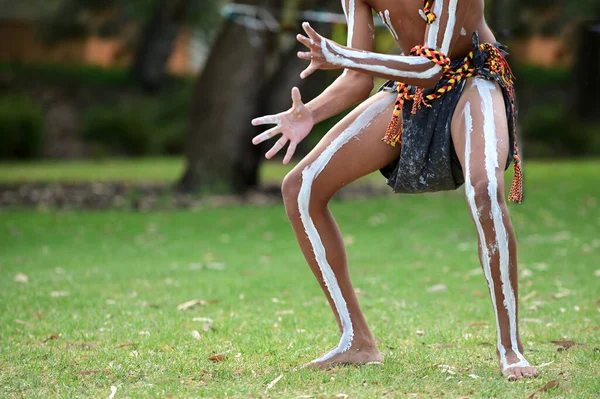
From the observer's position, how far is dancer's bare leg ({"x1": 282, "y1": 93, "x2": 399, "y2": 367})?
4586mm

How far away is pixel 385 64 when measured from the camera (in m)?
4.24

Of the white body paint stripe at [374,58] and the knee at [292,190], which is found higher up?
the white body paint stripe at [374,58]

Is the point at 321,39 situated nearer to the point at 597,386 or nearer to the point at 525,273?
the point at 597,386

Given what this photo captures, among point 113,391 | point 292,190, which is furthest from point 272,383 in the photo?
point 292,190

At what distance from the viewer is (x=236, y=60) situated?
565 inches

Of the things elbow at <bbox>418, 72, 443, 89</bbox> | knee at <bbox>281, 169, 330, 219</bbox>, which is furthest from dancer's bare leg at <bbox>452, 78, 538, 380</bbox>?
knee at <bbox>281, 169, 330, 219</bbox>

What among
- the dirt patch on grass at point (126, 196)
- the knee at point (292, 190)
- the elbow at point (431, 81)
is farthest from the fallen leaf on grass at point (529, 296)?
the dirt patch on grass at point (126, 196)

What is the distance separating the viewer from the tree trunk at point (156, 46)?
2881 cm

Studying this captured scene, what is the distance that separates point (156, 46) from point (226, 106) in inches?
688

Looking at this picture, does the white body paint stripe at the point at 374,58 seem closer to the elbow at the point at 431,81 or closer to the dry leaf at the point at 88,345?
the elbow at the point at 431,81

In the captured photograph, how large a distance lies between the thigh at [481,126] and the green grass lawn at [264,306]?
36.7 inches

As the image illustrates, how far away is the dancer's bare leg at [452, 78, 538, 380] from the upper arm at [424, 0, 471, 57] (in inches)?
12.9

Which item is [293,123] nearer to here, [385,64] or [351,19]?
[385,64]

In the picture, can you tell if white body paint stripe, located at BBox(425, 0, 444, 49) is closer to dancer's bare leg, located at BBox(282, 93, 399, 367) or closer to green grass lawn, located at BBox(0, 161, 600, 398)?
dancer's bare leg, located at BBox(282, 93, 399, 367)
